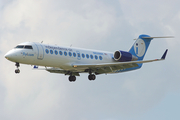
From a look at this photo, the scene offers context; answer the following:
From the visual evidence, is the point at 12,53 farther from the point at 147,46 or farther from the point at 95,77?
the point at 147,46

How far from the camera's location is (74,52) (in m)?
35.4

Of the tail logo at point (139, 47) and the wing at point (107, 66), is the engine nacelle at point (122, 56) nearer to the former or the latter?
the wing at point (107, 66)

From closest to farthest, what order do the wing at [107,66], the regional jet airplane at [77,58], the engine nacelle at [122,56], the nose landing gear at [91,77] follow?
1. the regional jet airplane at [77,58]
2. the wing at [107,66]
3. the nose landing gear at [91,77]
4. the engine nacelle at [122,56]

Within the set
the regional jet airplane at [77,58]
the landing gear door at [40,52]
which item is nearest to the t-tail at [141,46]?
the regional jet airplane at [77,58]

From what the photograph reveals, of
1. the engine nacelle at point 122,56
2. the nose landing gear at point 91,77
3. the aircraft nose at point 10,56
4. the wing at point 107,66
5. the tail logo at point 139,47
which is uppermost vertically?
the tail logo at point 139,47

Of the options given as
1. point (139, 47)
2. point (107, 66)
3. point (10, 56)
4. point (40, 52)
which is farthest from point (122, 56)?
point (10, 56)

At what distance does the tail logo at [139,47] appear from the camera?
40647 millimetres

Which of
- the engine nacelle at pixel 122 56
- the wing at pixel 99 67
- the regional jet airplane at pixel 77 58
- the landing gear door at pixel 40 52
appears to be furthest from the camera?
the engine nacelle at pixel 122 56

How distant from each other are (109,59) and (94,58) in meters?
1.99

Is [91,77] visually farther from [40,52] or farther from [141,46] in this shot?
[141,46]

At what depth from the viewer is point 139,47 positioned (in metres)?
40.9

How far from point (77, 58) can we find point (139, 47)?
8.68 meters

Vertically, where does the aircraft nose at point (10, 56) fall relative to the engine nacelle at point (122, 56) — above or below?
below

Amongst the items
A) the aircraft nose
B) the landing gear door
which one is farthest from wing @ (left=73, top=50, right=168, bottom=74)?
the aircraft nose
